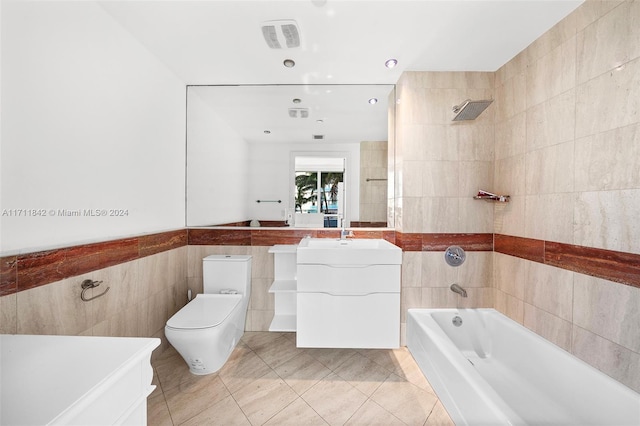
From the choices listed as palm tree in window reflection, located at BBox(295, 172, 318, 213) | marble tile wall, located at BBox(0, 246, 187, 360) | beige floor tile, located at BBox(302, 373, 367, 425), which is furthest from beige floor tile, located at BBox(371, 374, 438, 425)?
marble tile wall, located at BBox(0, 246, 187, 360)

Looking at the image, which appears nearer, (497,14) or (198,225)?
(497,14)

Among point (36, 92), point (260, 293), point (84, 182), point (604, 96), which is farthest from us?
point (260, 293)

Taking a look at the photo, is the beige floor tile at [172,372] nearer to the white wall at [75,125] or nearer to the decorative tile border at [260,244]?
the decorative tile border at [260,244]

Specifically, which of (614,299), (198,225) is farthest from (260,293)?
(614,299)

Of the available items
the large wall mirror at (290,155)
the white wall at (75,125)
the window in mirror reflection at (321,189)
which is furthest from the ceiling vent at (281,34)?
the window in mirror reflection at (321,189)

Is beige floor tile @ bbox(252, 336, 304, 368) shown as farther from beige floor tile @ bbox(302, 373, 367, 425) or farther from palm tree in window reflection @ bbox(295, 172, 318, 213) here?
palm tree in window reflection @ bbox(295, 172, 318, 213)

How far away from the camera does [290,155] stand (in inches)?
99.7

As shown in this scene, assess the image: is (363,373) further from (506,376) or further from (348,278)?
(506,376)

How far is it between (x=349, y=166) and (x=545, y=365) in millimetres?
1927

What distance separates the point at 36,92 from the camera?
1153 millimetres

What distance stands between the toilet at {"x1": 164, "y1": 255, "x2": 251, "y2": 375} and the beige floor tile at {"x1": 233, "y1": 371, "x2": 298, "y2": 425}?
0.32m

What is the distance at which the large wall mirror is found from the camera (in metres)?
2.35

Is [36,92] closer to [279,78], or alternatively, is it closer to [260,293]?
[279,78]

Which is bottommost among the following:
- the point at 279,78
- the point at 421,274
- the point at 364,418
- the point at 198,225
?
the point at 364,418
